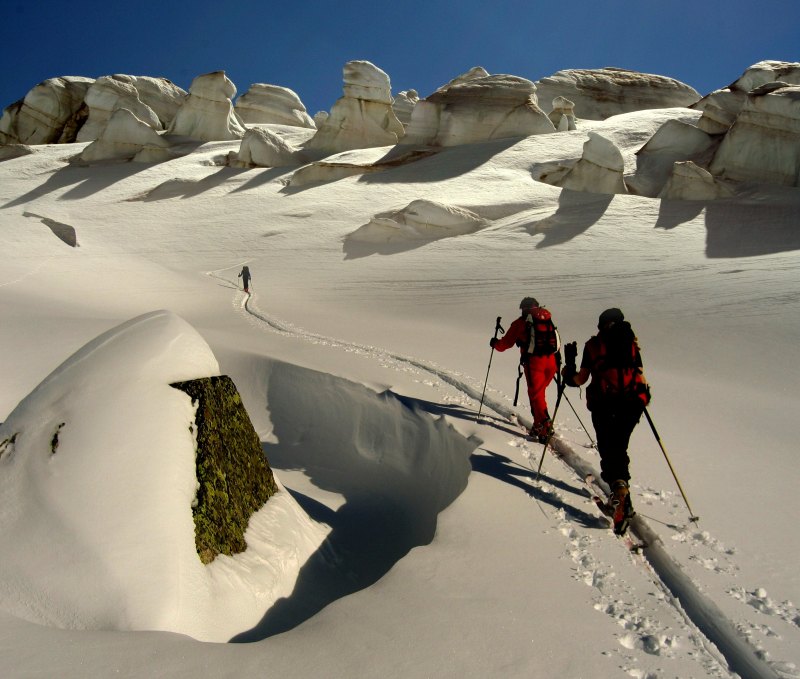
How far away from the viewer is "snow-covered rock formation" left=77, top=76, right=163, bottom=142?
3750 centimetres

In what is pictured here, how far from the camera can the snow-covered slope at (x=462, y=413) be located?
2.78m

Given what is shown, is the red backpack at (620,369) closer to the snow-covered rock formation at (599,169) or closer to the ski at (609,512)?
the ski at (609,512)

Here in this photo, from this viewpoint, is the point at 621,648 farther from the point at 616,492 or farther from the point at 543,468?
the point at 543,468

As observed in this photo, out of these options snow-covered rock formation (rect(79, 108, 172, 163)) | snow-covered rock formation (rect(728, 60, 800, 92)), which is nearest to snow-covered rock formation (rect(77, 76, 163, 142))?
snow-covered rock formation (rect(79, 108, 172, 163))

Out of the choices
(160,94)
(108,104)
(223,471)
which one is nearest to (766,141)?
(223,471)

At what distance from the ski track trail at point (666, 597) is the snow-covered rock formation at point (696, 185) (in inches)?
733

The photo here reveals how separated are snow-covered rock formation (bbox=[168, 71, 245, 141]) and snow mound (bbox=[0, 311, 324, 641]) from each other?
3558cm

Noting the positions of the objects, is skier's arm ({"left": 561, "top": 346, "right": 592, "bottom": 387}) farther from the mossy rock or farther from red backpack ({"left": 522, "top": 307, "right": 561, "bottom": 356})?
the mossy rock

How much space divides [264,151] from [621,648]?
29994 millimetres

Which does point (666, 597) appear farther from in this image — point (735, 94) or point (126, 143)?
point (126, 143)

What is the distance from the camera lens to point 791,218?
18469mm

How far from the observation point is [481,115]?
29.9 meters

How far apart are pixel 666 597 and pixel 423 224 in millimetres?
18293

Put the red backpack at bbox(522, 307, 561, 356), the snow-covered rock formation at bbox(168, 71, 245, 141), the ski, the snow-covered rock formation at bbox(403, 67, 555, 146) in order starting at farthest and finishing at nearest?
the snow-covered rock formation at bbox(168, 71, 245, 141) < the snow-covered rock formation at bbox(403, 67, 555, 146) < the red backpack at bbox(522, 307, 561, 356) < the ski
